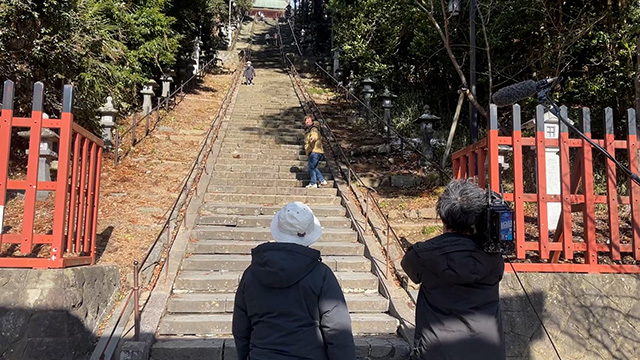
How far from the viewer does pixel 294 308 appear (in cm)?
191

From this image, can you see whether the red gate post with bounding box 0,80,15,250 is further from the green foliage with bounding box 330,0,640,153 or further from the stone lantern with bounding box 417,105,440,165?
the stone lantern with bounding box 417,105,440,165

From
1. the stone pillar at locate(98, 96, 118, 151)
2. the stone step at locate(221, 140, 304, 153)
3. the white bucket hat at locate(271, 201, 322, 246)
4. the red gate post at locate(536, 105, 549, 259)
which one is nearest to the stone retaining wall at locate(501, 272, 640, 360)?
the red gate post at locate(536, 105, 549, 259)

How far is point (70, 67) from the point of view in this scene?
8008mm

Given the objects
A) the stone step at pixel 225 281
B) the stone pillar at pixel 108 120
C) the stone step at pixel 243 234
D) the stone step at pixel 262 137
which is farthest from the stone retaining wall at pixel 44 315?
the stone step at pixel 262 137

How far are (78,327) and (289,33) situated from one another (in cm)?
3682

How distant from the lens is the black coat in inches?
76.7

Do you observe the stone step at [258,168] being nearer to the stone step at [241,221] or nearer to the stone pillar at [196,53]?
the stone step at [241,221]

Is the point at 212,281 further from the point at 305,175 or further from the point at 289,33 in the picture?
the point at 289,33

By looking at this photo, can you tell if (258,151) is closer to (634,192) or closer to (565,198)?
(565,198)

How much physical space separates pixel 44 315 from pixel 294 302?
8.80ft

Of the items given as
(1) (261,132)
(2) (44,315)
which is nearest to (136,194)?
(2) (44,315)

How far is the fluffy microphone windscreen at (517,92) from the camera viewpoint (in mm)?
2645

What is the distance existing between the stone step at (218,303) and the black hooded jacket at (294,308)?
7.93ft

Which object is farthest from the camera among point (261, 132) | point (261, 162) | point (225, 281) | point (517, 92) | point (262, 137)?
point (261, 132)
